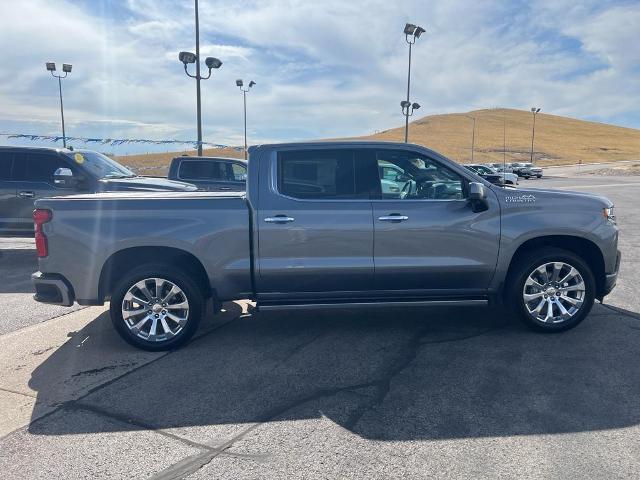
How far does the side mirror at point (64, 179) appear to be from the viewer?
8.91 meters

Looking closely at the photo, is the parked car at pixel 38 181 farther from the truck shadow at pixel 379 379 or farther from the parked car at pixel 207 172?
the truck shadow at pixel 379 379

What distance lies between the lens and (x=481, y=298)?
4965 mm

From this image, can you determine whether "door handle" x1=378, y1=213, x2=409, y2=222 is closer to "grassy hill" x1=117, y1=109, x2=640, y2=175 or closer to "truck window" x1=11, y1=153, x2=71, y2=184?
"truck window" x1=11, y1=153, x2=71, y2=184

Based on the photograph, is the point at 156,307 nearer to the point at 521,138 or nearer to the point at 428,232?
the point at 428,232

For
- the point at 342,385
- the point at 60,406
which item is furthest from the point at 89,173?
the point at 342,385

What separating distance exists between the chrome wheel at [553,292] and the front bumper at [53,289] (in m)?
4.25

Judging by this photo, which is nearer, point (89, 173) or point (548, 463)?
point (548, 463)

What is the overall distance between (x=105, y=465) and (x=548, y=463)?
8.42 ft

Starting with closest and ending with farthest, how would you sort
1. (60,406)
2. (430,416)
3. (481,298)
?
(430,416) → (60,406) → (481,298)

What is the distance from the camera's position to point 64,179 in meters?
9.24

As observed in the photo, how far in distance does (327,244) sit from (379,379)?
1290 mm

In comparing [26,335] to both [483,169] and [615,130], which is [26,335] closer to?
[483,169]

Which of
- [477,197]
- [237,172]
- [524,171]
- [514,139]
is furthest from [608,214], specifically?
[514,139]

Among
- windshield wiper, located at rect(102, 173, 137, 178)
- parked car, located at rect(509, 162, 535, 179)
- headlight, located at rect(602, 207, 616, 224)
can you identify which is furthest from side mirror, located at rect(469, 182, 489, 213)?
parked car, located at rect(509, 162, 535, 179)
